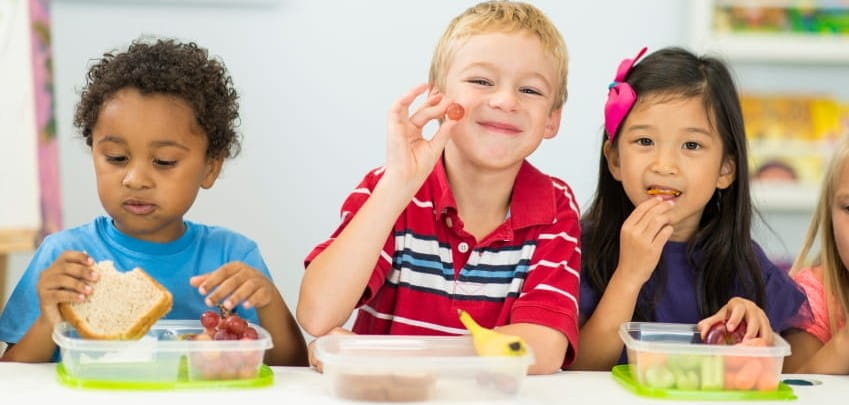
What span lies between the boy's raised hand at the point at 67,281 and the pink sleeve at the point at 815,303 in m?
1.07

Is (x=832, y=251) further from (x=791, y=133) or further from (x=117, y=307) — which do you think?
(x=791, y=133)

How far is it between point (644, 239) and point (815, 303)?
16.7 inches

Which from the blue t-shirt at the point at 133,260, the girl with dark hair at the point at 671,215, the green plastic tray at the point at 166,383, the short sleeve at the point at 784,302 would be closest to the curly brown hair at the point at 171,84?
the blue t-shirt at the point at 133,260

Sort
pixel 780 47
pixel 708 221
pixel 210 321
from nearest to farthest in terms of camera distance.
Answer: pixel 210 321 < pixel 708 221 < pixel 780 47

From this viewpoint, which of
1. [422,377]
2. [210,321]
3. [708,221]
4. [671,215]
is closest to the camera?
[422,377]

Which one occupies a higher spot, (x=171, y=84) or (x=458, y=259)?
(x=171, y=84)

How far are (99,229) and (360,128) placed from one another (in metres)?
1.39

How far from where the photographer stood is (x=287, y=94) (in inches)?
114

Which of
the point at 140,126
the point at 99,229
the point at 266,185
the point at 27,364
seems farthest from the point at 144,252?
the point at 266,185

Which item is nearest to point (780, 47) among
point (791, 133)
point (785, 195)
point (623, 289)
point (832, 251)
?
point (791, 133)

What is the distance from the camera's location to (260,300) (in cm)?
135

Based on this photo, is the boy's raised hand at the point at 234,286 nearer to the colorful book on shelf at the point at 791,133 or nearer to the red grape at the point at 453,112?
the red grape at the point at 453,112

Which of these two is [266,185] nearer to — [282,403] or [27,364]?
[27,364]

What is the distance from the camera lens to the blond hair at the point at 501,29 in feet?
4.82
